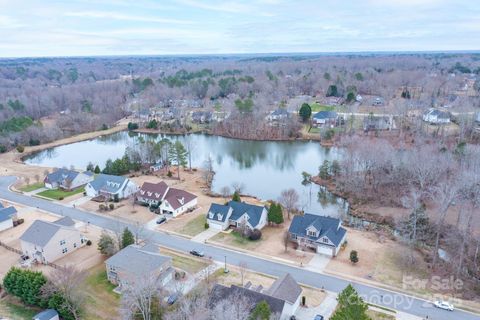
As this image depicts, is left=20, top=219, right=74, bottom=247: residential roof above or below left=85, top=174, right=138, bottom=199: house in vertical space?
above

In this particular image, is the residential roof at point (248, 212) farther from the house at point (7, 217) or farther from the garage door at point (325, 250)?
the house at point (7, 217)

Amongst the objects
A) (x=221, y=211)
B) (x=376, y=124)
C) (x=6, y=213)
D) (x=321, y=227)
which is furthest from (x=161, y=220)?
(x=376, y=124)

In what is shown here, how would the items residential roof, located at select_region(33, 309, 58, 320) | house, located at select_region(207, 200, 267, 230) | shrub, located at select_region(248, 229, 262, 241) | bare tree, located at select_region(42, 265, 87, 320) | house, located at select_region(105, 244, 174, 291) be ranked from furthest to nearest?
house, located at select_region(207, 200, 267, 230), shrub, located at select_region(248, 229, 262, 241), house, located at select_region(105, 244, 174, 291), bare tree, located at select_region(42, 265, 87, 320), residential roof, located at select_region(33, 309, 58, 320)

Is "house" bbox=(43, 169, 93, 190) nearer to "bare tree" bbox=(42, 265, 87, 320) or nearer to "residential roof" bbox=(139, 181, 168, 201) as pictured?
"residential roof" bbox=(139, 181, 168, 201)

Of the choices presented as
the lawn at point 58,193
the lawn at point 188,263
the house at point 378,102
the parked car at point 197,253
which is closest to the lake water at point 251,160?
the lawn at point 58,193

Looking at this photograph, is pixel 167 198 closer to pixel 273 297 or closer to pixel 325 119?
pixel 273 297

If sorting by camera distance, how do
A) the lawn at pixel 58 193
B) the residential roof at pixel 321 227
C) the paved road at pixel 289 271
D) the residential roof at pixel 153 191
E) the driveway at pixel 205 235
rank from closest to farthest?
the paved road at pixel 289 271, the residential roof at pixel 321 227, the driveway at pixel 205 235, the residential roof at pixel 153 191, the lawn at pixel 58 193

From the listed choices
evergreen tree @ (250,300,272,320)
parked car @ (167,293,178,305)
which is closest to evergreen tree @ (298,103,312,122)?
parked car @ (167,293,178,305)
